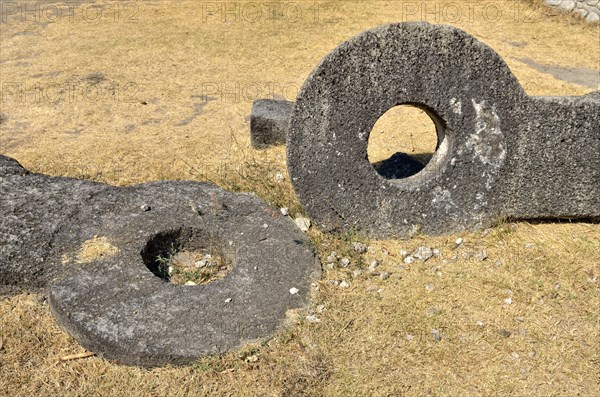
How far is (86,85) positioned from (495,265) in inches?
230

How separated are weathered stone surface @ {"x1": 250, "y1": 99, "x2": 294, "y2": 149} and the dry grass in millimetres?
138

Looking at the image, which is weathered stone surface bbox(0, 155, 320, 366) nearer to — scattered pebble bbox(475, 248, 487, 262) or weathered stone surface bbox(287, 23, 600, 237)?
weathered stone surface bbox(287, 23, 600, 237)

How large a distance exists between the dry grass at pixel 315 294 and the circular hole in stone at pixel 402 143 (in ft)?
0.55

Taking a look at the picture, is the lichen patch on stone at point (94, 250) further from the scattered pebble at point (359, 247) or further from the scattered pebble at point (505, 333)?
the scattered pebble at point (505, 333)

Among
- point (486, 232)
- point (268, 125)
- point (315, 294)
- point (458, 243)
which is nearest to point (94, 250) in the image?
point (315, 294)

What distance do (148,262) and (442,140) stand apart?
2.51 m

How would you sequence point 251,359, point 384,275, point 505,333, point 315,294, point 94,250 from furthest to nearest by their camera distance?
1. point 384,275
2. point 94,250
3. point 315,294
4. point 505,333
5. point 251,359

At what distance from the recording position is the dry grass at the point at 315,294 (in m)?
3.60

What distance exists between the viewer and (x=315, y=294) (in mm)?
4223

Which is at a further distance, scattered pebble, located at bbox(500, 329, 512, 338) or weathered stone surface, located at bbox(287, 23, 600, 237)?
weathered stone surface, located at bbox(287, 23, 600, 237)

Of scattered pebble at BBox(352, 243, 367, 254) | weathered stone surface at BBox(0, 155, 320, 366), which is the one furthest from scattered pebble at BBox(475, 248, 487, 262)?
weathered stone surface at BBox(0, 155, 320, 366)

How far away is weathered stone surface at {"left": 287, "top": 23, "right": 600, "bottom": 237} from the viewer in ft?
14.4

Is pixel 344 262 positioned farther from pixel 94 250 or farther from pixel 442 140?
pixel 94 250

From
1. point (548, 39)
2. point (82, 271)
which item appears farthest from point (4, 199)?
point (548, 39)
